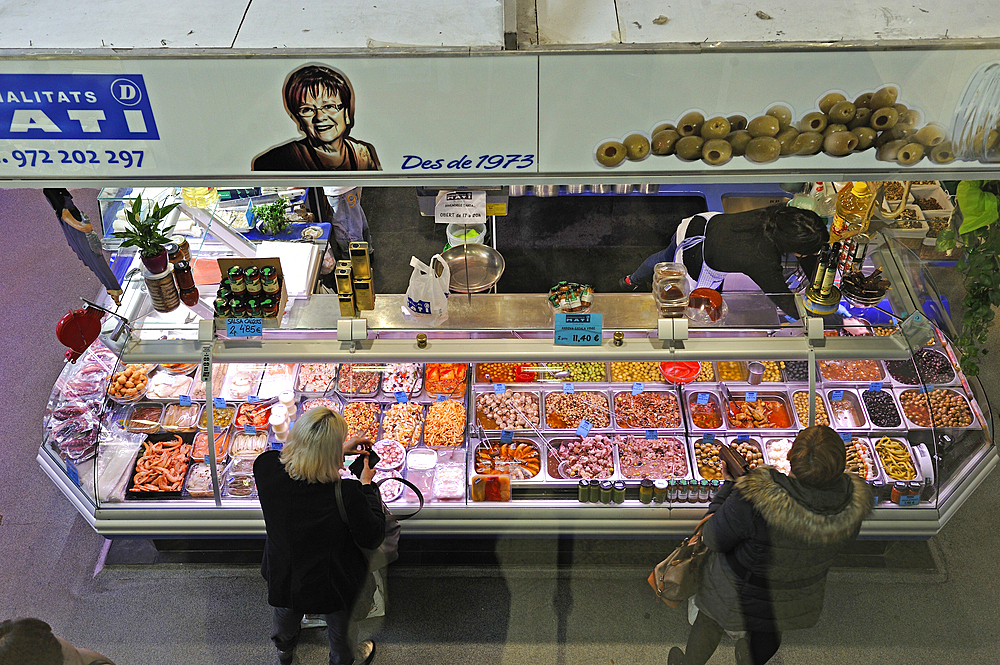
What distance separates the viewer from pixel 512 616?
4906 mm

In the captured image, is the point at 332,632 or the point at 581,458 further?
the point at 581,458

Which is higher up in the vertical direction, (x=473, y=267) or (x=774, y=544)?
(x=473, y=267)

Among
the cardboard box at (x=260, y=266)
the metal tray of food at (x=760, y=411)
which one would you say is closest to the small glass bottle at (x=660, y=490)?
the metal tray of food at (x=760, y=411)

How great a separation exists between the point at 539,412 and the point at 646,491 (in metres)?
0.93

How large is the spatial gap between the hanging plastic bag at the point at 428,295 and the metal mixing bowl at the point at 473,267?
31 centimetres

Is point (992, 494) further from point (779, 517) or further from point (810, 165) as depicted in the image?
point (810, 165)

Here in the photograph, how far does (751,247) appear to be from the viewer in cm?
484

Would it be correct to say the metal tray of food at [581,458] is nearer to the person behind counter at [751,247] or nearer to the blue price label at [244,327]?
the person behind counter at [751,247]

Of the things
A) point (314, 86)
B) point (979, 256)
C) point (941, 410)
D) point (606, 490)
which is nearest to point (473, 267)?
point (606, 490)

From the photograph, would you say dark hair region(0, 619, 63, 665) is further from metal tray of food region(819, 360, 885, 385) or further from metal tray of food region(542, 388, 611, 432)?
metal tray of food region(819, 360, 885, 385)

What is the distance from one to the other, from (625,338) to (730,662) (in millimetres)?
2199

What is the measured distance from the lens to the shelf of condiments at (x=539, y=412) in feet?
16.1

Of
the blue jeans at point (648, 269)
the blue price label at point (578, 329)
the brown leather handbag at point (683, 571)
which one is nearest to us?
the blue price label at point (578, 329)

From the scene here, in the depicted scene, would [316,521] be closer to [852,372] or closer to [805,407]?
[805,407]
